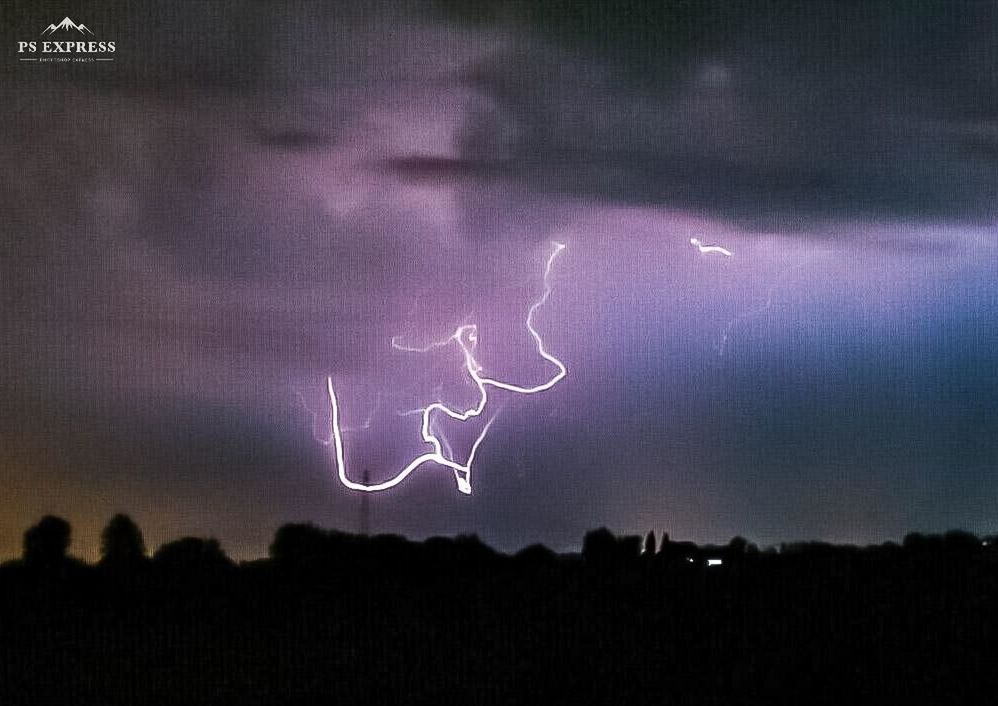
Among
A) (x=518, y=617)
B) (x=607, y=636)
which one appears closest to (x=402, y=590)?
(x=518, y=617)

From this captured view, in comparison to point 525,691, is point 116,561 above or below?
above

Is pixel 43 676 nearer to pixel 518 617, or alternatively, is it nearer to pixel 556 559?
pixel 518 617

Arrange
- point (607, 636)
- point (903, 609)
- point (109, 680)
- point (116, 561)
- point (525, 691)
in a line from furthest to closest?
1. point (116, 561)
2. point (903, 609)
3. point (607, 636)
4. point (109, 680)
5. point (525, 691)

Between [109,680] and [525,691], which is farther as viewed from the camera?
[109,680]

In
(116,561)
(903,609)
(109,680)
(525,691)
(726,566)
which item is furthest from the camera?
(116,561)

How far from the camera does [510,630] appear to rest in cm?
2027

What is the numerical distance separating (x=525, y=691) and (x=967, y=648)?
5.63 meters

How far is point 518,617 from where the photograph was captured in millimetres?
21609

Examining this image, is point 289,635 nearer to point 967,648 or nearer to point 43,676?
point 43,676

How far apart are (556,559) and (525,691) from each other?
56.9ft

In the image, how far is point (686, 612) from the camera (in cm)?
2177

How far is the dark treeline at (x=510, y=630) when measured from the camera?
1623 centimetres

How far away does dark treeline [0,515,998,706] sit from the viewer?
639 inches

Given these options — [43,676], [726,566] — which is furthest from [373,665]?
[726,566]
